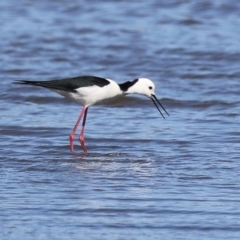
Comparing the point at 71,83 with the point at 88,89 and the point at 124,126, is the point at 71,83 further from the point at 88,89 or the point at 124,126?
the point at 124,126

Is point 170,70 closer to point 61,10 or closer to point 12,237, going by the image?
point 61,10

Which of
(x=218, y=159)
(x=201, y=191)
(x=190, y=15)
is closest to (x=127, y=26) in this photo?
(x=190, y=15)

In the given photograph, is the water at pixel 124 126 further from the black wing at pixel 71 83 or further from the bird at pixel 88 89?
the black wing at pixel 71 83

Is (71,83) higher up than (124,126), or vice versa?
(71,83)

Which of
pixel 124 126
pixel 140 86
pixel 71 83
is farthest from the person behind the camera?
pixel 124 126

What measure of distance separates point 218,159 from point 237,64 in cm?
583

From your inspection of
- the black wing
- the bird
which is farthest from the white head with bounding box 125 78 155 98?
the black wing

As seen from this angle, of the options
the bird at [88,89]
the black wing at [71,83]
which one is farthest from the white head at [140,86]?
the black wing at [71,83]

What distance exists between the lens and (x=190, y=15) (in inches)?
679

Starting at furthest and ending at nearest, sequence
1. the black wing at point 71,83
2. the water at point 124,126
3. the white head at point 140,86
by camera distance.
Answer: the white head at point 140,86
the black wing at point 71,83
the water at point 124,126

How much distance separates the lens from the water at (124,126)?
5.81 m

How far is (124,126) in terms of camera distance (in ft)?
31.1

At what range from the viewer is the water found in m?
5.81

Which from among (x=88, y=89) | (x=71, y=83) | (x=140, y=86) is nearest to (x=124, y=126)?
(x=140, y=86)
